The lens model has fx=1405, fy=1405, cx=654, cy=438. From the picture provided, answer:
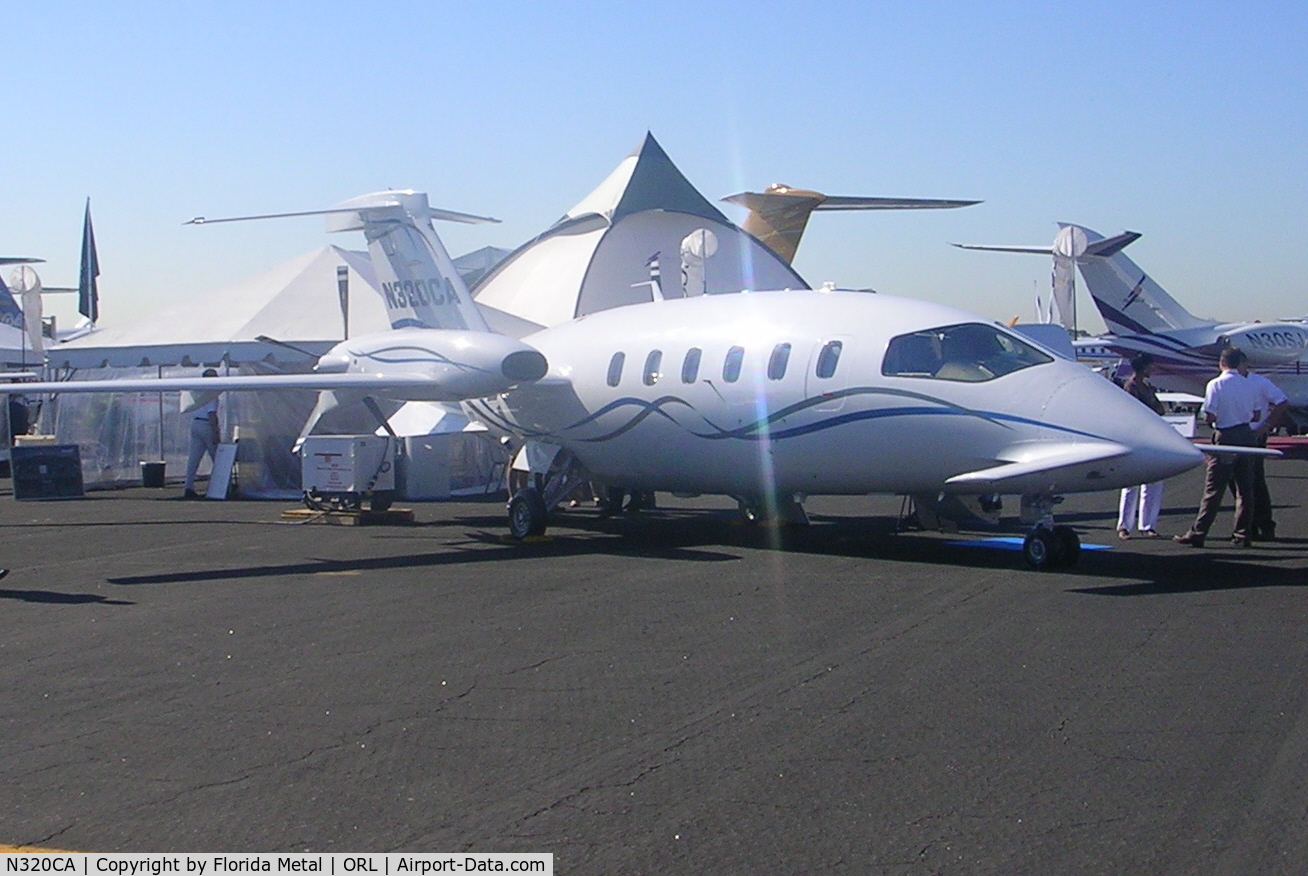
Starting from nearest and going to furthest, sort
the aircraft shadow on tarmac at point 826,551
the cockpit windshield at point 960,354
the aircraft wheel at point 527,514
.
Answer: the aircraft shadow on tarmac at point 826,551
the cockpit windshield at point 960,354
the aircraft wheel at point 527,514

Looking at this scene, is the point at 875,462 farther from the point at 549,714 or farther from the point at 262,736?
the point at 262,736

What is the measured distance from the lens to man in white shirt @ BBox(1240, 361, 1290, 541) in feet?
45.6

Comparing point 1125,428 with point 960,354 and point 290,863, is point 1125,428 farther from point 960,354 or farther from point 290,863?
point 290,863

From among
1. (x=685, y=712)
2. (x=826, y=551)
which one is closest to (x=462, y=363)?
(x=826, y=551)

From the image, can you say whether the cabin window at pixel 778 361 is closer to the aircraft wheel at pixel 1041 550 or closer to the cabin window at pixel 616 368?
the cabin window at pixel 616 368

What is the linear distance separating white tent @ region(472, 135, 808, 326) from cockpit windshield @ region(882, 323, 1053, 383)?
17293mm

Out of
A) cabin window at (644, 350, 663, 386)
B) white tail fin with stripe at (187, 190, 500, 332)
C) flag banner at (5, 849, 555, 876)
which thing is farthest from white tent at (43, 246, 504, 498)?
flag banner at (5, 849, 555, 876)

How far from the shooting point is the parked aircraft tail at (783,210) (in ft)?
110

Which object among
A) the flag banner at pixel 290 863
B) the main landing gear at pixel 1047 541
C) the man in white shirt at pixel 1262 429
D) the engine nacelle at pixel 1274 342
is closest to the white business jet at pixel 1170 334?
the engine nacelle at pixel 1274 342

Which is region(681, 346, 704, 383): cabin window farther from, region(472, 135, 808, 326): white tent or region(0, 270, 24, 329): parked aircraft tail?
region(0, 270, 24, 329): parked aircraft tail

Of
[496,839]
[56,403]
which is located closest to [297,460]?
[56,403]

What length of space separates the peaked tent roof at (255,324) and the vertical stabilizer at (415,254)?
22.5 feet

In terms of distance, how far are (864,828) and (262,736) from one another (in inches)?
119

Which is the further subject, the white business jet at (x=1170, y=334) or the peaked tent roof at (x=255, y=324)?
the white business jet at (x=1170, y=334)
